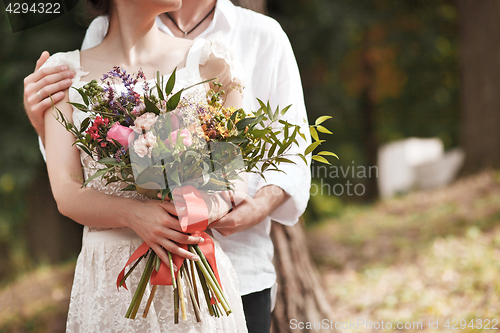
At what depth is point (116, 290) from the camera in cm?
148

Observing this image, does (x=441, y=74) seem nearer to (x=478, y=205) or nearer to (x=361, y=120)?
(x=361, y=120)

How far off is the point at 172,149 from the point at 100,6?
911 mm

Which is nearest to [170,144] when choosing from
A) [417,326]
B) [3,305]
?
[417,326]

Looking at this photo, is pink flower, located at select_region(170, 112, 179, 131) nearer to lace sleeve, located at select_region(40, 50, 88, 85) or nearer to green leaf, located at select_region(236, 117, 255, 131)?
green leaf, located at select_region(236, 117, 255, 131)

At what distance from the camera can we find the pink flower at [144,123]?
1210 millimetres

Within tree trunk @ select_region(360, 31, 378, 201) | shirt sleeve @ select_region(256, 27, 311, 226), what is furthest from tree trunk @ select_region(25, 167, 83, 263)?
tree trunk @ select_region(360, 31, 378, 201)

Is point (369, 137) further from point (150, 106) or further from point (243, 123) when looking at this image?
point (150, 106)

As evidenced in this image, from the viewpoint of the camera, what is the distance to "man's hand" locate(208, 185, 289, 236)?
1.55 meters

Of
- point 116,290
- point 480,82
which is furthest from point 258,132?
point 480,82

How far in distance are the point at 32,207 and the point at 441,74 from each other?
8.50m

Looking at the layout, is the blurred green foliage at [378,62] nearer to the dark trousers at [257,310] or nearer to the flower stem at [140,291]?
the dark trousers at [257,310]

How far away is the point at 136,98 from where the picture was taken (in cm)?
127

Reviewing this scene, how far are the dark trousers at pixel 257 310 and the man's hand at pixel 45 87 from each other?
116 cm

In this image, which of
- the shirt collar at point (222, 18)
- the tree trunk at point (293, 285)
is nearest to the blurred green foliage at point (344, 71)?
the shirt collar at point (222, 18)
